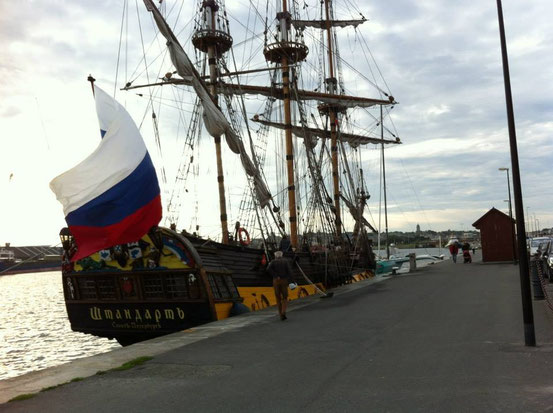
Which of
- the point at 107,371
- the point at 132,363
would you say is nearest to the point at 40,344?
the point at 132,363

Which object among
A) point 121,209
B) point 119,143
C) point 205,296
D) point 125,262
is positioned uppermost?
point 119,143

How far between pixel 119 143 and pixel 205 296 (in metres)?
5.32

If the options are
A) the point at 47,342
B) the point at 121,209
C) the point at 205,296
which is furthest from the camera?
A: the point at 47,342

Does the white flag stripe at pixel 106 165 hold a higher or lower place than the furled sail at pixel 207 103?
lower

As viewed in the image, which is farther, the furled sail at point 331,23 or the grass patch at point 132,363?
the furled sail at point 331,23

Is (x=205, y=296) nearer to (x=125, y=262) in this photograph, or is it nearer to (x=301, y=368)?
(x=125, y=262)

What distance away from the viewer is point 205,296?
543 inches

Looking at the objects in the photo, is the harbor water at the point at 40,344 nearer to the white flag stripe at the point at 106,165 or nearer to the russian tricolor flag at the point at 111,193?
the russian tricolor flag at the point at 111,193

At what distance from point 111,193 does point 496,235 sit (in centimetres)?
2914

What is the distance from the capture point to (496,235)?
107ft

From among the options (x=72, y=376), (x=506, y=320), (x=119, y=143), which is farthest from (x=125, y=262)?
(x=506, y=320)

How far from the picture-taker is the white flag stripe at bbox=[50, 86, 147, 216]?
30.4ft

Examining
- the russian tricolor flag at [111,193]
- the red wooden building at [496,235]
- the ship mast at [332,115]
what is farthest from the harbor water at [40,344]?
the red wooden building at [496,235]

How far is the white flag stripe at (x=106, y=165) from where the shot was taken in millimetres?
9258
